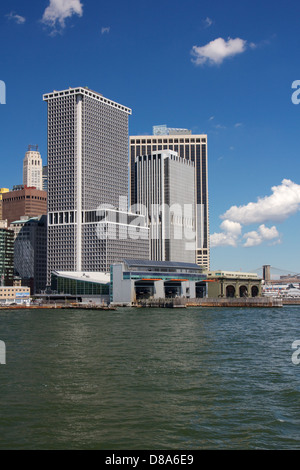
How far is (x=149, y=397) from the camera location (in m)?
39.3

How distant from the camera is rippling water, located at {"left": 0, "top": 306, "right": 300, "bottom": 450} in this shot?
99.5 feet

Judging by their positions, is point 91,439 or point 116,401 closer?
point 91,439

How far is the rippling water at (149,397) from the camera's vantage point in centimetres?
3033

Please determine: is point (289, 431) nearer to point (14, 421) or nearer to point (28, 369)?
point (14, 421)

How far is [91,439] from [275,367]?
1042 inches

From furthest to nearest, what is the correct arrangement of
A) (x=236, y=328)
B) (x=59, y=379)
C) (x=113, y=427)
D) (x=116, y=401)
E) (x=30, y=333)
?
1. (x=236, y=328)
2. (x=30, y=333)
3. (x=59, y=379)
4. (x=116, y=401)
5. (x=113, y=427)

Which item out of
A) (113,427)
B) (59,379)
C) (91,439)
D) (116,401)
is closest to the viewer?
(91,439)

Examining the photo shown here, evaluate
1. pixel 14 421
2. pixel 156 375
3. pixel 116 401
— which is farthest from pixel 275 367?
pixel 14 421

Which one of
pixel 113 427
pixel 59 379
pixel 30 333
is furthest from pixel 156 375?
pixel 30 333

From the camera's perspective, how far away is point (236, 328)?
97.1 meters

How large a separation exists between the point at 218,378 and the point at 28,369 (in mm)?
18165

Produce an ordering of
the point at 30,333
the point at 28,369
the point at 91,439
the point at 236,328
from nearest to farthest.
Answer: the point at 91,439
the point at 28,369
the point at 30,333
the point at 236,328

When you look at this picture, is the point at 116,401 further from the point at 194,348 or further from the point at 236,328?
the point at 236,328

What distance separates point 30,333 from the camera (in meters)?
87.1
